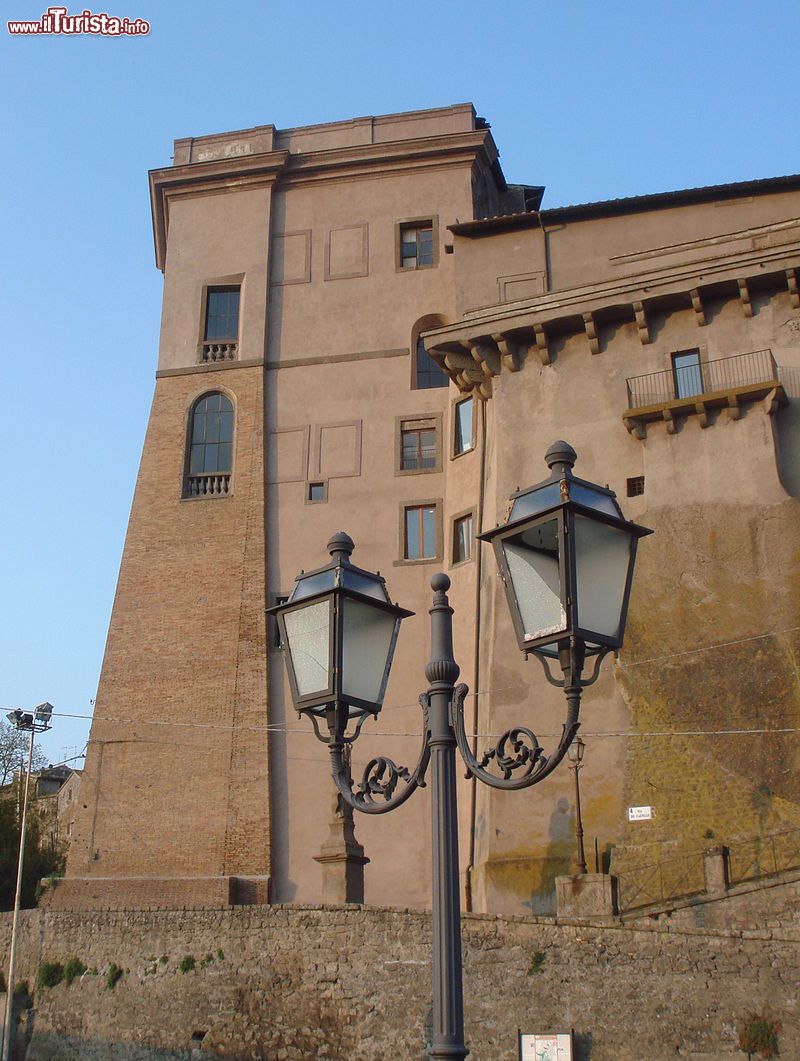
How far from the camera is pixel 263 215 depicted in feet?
124

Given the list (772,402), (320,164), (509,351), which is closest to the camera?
(772,402)

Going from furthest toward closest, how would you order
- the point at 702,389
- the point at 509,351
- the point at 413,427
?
the point at 413,427, the point at 509,351, the point at 702,389

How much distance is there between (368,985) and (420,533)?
12.8 meters

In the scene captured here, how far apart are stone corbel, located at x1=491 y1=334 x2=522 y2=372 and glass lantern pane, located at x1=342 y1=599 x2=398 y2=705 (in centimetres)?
2410

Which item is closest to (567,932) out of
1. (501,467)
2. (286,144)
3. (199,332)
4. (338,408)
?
(501,467)

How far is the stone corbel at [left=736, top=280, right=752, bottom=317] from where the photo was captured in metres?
29.0

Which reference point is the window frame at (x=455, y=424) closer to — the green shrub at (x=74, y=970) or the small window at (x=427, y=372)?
the small window at (x=427, y=372)

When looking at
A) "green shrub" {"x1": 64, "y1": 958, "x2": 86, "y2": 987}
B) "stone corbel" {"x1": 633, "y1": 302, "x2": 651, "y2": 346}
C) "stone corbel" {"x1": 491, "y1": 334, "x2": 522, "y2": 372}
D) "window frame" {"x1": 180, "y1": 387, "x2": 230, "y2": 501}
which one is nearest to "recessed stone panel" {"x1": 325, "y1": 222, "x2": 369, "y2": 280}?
"window frame" {"x1": 180, "y1": 387, "x2": 230, "y2": 501}

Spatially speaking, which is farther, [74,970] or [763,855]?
[74,970]

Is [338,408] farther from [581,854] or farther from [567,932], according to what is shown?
[567,932]

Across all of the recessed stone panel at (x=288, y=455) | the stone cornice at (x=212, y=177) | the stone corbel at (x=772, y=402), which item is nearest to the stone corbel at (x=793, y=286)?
the stone corbel at (x=772, y=402)

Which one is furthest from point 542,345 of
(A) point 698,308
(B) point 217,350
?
(B) point 217,350

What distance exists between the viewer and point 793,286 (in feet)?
94.5

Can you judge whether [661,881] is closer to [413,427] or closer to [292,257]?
[413,427]
